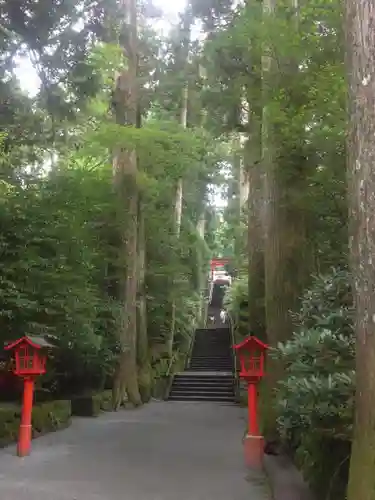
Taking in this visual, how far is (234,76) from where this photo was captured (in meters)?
10.6

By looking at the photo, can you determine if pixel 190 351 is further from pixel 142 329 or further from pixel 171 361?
pixel 142 329

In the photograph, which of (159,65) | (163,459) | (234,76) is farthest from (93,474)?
(159,65)

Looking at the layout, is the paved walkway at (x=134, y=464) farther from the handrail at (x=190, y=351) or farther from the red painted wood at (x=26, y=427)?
the handrail at (x=190, y=351)

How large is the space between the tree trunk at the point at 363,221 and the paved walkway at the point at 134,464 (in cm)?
288

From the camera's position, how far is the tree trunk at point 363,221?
125 inches

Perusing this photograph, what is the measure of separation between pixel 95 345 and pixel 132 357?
3147 mm

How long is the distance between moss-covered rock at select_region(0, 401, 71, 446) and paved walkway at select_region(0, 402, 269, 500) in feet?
0.82

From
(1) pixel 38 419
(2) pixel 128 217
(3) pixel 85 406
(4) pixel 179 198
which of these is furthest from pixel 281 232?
(4) pixel 179 198

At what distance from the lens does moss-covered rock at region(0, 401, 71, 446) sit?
8848 mm

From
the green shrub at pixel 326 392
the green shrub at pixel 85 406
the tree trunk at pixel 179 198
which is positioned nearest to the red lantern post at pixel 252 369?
the green shrub at pixel 326 392

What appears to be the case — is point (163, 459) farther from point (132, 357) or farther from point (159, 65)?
point (159, 65)

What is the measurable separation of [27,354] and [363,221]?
584 cm

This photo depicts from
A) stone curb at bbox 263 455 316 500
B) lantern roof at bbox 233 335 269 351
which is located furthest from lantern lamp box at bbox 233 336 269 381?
stone curb at bbox 263 455 316 500

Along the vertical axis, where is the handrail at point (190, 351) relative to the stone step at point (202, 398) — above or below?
above
